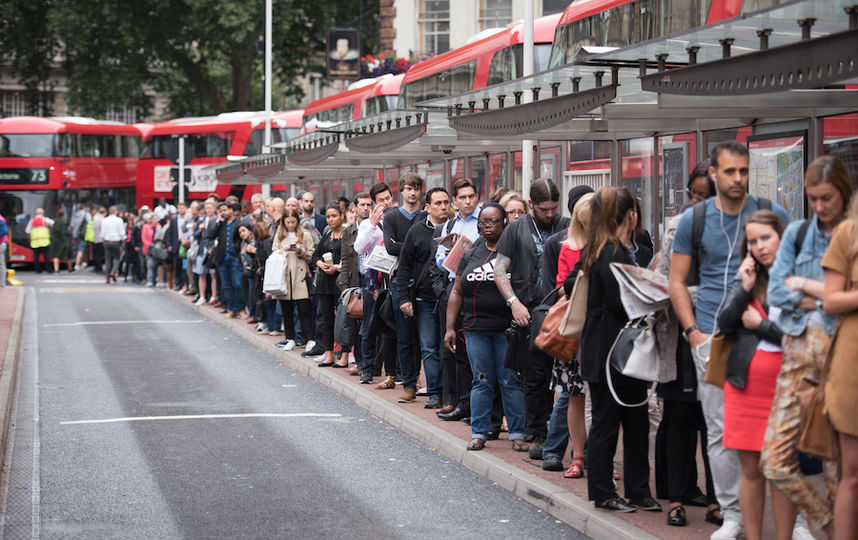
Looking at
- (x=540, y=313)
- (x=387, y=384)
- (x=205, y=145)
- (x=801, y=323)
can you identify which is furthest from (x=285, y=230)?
(x=205, y=145)

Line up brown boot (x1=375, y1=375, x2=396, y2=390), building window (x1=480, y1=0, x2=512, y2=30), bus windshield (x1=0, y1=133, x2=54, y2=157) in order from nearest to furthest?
brown boot (x1=375, y1=375, x2=396, y2=390)
building window (x1=480, y1=0, x2=512, y2=30)
bus windshield (x1=0, y1=133, x2=54, y2=157)

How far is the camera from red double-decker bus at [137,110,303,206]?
4053 cm

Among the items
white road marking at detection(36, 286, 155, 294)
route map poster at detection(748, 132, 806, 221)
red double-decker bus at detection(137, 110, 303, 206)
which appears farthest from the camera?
red double-decker bus at detection(137, 110, 303, 206)

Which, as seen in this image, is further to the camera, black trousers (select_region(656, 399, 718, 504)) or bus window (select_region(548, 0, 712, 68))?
bus window (select_region(548, 0, 712, 68))

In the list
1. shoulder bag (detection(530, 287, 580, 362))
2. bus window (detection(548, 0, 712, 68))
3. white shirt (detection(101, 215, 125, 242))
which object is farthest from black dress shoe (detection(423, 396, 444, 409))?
white shirt (detection(101, 215, 125, 242))

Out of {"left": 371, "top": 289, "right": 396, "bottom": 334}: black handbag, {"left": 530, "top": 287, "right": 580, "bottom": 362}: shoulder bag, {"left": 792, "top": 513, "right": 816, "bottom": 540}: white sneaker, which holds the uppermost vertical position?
{"left": 530, "top": 287, "right": 580, "bottom": 362}: shoulder bag

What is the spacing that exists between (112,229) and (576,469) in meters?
26.9

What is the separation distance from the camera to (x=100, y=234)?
3541 cm

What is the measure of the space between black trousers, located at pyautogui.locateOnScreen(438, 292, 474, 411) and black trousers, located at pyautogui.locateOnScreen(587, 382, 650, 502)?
7.92 feet

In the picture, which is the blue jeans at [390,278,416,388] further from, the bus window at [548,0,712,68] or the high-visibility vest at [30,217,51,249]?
the high-visibility vest at [30,217,51,249]

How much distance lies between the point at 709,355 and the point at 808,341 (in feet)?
2.39

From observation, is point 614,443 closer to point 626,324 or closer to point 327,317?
point 626,324

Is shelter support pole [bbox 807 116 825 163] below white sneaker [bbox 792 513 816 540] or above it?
above

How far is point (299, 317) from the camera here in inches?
629
